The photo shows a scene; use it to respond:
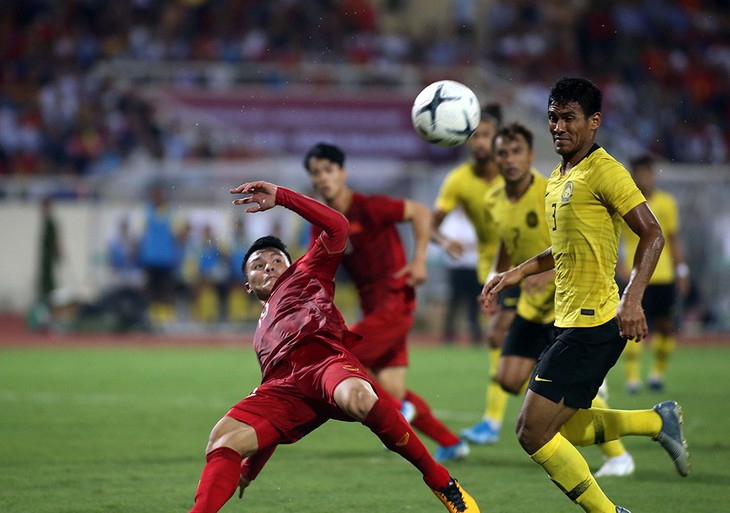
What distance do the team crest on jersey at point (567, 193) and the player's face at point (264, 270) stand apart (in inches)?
63.8

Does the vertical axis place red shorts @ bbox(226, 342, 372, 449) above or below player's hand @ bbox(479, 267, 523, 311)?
below

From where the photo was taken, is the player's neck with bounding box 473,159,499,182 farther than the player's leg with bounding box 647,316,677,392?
No

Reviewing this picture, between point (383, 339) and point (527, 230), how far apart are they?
1.33 meters

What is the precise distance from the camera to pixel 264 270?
6.25m

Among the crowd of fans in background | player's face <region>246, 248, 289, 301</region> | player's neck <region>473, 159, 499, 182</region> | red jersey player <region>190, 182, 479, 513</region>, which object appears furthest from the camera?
the crowd of fans in background

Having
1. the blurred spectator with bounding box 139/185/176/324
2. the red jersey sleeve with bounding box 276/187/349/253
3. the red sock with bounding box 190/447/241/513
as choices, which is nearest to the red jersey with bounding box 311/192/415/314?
the red jersey sleeve with bounding box 276/187/349/253

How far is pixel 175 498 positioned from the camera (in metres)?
6.75

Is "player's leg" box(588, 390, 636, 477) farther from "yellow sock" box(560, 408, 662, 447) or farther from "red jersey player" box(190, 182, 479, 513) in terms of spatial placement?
"red jersey player" box(190, 182, 479, 513)

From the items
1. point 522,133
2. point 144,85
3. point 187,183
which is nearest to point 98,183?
point 187,183

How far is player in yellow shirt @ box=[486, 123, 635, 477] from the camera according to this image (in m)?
7.90

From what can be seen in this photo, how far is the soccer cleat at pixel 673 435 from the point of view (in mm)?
6336

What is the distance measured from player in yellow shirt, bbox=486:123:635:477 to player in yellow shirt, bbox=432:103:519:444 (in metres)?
0.65

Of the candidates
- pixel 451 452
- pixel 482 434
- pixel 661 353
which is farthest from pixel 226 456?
pixel 661 353

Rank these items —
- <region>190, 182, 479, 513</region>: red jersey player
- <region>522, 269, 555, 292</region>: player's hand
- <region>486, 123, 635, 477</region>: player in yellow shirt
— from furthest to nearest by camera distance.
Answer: <region>486, 123, 635, 477</region>: player in yellow shirt → <region>522, 269, 555, 292</region>: player's hand → <region>190, 182, 479, 513</region>: red jersey player
